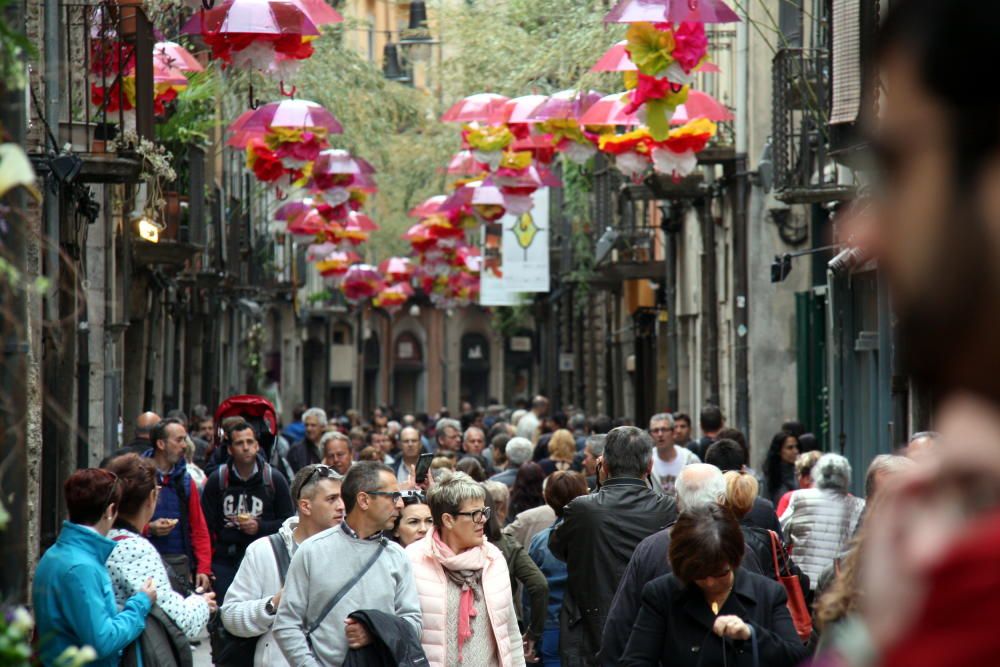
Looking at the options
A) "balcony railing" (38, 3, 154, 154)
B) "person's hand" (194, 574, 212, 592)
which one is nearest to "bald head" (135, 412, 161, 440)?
"balcony railing" (38, 3, 154, 154)

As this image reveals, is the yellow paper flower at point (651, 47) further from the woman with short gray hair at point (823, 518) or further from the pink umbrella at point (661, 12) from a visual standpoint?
the woman with short gray hair at point (823, 518)

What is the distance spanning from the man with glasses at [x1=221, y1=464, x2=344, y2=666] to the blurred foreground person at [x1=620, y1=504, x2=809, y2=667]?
1.91 meters

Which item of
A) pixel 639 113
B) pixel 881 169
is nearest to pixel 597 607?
pixel 639 113

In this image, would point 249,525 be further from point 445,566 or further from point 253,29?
point 253,29

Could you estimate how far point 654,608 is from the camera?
6480 mm

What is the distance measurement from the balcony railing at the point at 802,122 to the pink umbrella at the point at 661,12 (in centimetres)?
291

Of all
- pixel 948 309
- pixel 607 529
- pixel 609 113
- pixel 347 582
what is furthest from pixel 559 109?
pixel 948 309

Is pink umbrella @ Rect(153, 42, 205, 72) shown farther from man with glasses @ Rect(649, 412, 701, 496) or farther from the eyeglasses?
the eyeglasses

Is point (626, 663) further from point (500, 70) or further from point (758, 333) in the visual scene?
point (500, 70)

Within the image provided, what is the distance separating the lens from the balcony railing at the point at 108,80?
47.3 ft

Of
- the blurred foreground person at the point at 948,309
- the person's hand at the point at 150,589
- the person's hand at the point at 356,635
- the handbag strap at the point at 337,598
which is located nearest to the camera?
the blurred foreground person at the point at 948,309

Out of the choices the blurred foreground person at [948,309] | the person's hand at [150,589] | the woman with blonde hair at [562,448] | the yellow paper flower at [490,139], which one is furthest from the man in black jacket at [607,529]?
the yellow paper flower at [490,139]

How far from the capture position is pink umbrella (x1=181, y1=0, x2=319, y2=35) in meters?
13.1

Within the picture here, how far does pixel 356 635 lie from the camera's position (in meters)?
7.34
